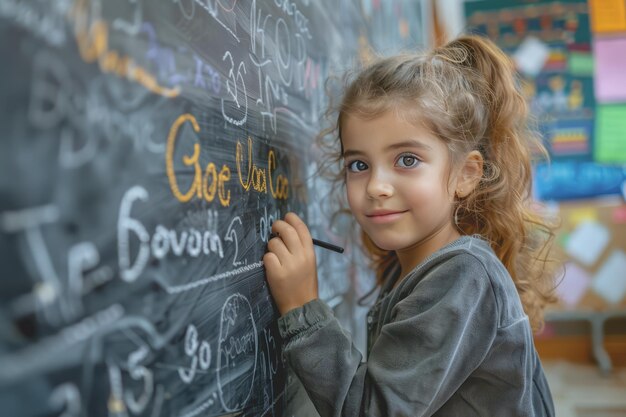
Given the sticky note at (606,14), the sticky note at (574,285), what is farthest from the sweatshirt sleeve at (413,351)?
the sticky note at (606,14)

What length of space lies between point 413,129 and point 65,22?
516 mm

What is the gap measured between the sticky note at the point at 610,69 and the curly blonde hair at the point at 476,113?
7.67 feet

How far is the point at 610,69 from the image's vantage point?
3.04 metres

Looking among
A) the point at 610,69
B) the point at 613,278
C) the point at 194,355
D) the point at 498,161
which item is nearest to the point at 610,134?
the point at 610,69

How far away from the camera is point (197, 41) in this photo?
592 mm

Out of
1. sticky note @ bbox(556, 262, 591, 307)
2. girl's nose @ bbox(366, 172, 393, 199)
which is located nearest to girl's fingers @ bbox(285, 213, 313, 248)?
girl's nose @ bbox(366, 172, 393, 199)

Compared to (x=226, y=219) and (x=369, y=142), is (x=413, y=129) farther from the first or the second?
(x=226, y=219)

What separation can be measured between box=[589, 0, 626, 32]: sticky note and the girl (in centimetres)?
243

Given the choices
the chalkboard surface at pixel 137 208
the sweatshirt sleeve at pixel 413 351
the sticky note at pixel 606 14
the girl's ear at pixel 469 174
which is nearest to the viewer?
the chalkboard surface at pixel 137 208

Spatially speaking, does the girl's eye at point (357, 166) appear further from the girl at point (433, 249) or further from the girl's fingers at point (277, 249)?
the girl's fingers at point (277, 249)

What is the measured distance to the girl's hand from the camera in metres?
0.78

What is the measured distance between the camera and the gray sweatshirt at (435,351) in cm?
68

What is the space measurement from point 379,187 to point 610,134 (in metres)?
2.68

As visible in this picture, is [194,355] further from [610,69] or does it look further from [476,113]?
[610,69]
